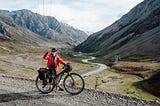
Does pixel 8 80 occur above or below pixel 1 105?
above

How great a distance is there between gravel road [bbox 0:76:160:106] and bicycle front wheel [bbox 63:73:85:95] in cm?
→ 35

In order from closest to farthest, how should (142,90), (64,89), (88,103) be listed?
(88,103), (64,89), (142,90)

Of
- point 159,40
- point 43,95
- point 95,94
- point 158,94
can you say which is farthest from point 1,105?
point 159,40

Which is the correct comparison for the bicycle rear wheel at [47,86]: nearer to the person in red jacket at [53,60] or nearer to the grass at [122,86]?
the person in red jacket at [53,60]

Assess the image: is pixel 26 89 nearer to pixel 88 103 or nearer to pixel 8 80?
pixel 8 80

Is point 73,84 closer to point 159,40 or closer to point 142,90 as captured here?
point 142,90

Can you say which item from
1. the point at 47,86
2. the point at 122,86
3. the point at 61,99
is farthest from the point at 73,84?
the point at 122,86

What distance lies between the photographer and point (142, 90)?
71125 mm

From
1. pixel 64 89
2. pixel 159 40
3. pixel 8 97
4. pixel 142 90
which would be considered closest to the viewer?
pixel 8 97

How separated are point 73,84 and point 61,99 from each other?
1842 mm

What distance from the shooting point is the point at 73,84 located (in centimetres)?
2195

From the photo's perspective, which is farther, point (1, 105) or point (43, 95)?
point (43, 95)

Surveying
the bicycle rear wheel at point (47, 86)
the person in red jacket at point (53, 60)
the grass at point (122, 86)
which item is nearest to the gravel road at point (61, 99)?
the bicycle rear wheel at point (47, 86)

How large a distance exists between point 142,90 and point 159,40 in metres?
125
